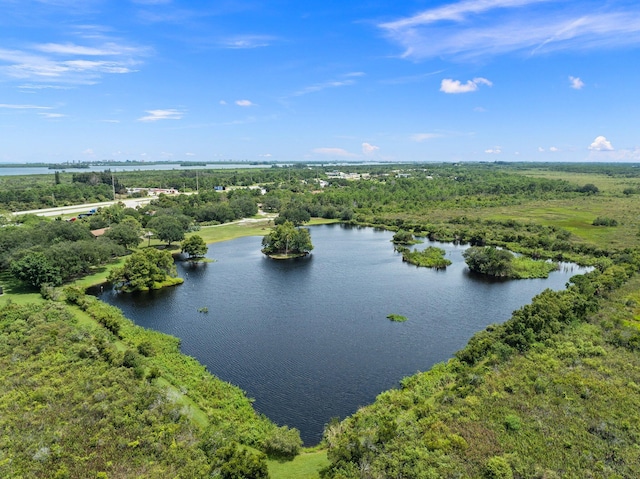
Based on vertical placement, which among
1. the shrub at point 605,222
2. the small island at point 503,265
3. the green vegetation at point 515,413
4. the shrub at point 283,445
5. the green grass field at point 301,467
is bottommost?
the green grass field at point 301,467

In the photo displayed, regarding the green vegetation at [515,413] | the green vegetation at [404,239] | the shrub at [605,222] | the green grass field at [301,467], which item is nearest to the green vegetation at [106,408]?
the green grass field at [301,467]

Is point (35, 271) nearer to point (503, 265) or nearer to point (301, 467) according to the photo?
point (301, 467)

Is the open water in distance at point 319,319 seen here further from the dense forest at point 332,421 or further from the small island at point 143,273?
the dense forest at point 332,421

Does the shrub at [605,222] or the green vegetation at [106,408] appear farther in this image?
the shrub at [605,222]

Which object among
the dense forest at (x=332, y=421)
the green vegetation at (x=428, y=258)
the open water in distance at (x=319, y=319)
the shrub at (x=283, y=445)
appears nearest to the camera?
the dense forest at (x=332, y=421)

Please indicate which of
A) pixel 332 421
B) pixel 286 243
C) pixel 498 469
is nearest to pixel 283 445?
pixel 332 421

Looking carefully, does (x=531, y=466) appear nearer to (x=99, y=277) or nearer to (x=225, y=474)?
(x=225, y=474)

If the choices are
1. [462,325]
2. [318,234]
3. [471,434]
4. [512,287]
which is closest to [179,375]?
[471,434]
